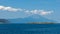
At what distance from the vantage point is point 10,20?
821 inches

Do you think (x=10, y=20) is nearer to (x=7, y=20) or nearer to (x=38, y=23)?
(x=7, y=20)

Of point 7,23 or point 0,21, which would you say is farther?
point 7,23

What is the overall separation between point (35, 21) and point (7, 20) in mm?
4002

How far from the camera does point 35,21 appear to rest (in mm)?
22281

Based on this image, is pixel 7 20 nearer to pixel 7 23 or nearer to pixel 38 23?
pixel 7 23

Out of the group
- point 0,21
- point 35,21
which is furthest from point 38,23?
point 0,21

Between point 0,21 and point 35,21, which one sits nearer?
point 0,21

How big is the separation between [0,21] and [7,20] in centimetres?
183

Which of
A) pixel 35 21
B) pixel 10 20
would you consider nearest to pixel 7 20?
pixel 10 20

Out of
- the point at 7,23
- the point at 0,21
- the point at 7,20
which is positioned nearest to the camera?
the point at 0,21

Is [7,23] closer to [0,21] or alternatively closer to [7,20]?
[7,20]

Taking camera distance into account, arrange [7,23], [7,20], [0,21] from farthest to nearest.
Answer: [7,23] → [7,20] → [0,21]

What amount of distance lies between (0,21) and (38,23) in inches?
236

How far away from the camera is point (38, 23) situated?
74.0 ft
